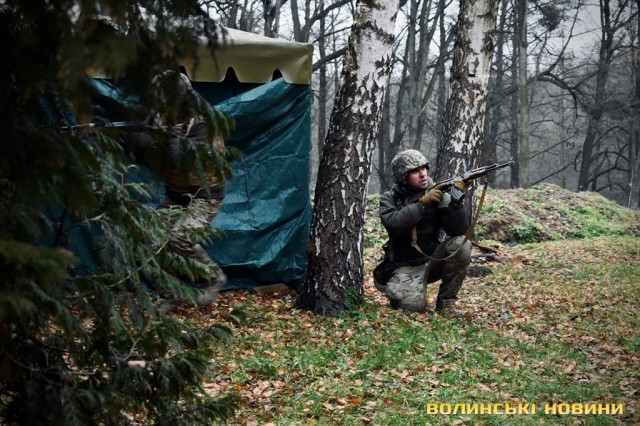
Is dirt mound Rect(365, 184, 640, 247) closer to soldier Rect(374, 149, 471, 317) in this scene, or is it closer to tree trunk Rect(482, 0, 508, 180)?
soldier Rect(374, 149, 471, 317)

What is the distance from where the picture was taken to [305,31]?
2314 centimetres

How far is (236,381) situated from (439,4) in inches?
974

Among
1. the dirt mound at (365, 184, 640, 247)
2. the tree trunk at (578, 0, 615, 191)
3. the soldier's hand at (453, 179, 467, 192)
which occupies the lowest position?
the dirt mound at (365, 184, 640, 247)

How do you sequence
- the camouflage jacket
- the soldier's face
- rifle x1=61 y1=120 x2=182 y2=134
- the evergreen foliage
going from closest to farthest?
the evergreen foliage, rifle x1=61 y1=120 x2=182 y2=134, the camouflage jacket, the soldier's face

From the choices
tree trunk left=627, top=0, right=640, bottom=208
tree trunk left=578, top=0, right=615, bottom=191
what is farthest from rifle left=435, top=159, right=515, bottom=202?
tree trunk left=627, top=0, right=640, bottom=208

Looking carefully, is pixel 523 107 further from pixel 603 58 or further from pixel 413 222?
pixel 413 222

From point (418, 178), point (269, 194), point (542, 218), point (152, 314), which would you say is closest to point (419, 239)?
point (418, 178)

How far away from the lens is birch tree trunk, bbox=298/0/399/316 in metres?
5.99

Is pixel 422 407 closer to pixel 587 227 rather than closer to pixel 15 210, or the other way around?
pixel 15 210

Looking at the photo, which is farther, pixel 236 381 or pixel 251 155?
pixel 251 155

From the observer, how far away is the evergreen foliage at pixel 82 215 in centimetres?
175

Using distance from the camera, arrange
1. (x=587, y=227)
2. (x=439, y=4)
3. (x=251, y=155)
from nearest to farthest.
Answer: (x=251, y=155) → (x=587, y=227) → (x=439, y=4)

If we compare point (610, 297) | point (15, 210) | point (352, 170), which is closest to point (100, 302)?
point (15, 210)

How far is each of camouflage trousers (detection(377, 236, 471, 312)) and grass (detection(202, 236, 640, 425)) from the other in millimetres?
176
